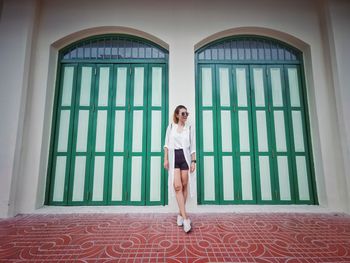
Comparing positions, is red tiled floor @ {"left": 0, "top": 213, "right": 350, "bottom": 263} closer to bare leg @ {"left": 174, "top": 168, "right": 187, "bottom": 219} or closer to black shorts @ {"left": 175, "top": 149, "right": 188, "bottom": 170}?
bare leg @ {"left": 174, "top": 168, "right": 187, "bottom": 219}

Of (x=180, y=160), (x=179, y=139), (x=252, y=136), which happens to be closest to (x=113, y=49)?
(x=179, y=139)

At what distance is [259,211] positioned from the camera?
11.2ft

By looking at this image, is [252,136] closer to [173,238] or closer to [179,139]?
[179,139]

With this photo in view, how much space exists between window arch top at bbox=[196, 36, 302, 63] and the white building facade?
0.02m

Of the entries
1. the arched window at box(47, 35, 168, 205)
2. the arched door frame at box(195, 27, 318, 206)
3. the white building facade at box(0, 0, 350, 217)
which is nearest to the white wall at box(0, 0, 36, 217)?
the white building facade at box(0, 0, 350, 217)

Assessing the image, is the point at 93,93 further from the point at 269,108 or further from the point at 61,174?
the point at 269,108

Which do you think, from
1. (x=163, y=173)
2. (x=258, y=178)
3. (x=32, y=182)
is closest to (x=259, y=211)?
(x=258, y=178)

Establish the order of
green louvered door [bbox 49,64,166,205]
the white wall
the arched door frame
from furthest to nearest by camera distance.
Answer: the arched door frame, green louvered door [bbox 49,64,166,205], the white wall

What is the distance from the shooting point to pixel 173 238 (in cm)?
248

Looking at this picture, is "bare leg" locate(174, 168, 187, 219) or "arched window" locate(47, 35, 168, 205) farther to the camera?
"arched window" locate(47, 35, 168, 205)

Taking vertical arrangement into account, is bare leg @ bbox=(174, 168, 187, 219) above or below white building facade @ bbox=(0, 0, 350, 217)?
below

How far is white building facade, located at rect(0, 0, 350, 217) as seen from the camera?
3693 mm

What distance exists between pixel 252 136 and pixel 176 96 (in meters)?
1.78

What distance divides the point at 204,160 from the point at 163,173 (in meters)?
0.87
